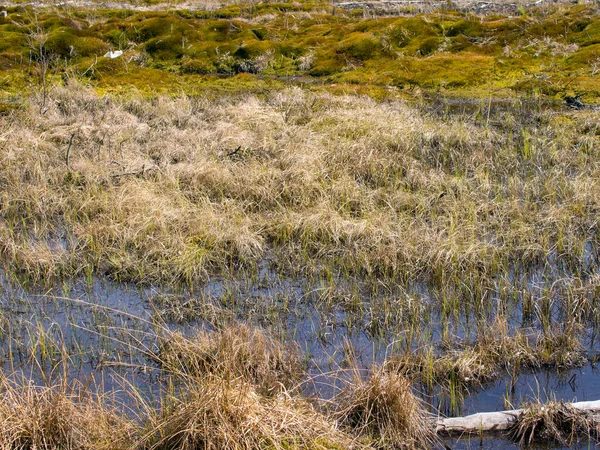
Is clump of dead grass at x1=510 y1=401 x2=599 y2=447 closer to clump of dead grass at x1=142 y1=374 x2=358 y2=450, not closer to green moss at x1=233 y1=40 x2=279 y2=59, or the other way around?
clump of dead grass at x1=142 y1=374 x2=358 y2=450

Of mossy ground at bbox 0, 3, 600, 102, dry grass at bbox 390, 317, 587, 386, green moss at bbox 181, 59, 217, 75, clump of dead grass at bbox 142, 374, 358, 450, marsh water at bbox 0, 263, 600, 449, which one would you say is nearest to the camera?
clump of dead grass at bbox 142, 374, 358, 450

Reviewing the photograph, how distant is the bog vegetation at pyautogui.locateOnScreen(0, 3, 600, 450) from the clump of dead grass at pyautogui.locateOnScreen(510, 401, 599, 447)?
0.02 meters

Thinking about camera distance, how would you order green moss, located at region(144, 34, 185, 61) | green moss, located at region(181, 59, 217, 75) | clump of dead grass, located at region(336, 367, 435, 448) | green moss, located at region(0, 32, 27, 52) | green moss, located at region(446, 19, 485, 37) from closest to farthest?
clump of dead grass, located at region(336, 367, 435, 448), green moss, located at region(0, 32, 27, 52), green moss, located at region(181, 59, 217, 75), green moss, located at region(144, 34, 185, 61), green moss, located at region(446, 19, 485, 37)

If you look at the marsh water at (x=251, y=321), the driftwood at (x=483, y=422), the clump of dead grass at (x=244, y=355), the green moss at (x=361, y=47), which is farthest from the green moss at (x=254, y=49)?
the driftwood at (x=483, y=422)

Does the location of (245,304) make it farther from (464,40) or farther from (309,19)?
(309,19)

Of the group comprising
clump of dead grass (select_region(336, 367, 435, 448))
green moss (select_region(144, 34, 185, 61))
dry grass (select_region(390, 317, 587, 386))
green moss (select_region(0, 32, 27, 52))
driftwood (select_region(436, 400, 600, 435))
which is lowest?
dry grass (select_region(390, 317, 587, 386))

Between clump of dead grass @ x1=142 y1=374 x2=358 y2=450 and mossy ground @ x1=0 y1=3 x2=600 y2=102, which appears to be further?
mossy ground @ x1=0 y1=3 x2=600 y2=102

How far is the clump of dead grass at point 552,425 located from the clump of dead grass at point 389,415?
664mm

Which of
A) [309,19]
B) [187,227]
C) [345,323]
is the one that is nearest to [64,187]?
[187,227]

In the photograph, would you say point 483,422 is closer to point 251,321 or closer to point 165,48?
point 251,321

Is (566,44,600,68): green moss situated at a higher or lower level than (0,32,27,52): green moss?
lower

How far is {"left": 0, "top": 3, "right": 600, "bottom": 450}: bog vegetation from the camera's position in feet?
16.3

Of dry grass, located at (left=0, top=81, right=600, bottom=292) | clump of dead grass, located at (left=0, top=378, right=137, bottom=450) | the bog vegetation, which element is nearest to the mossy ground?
the bog vegetation

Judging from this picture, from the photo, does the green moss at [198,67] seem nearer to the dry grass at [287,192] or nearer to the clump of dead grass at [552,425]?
the dry grass at [287,192]
